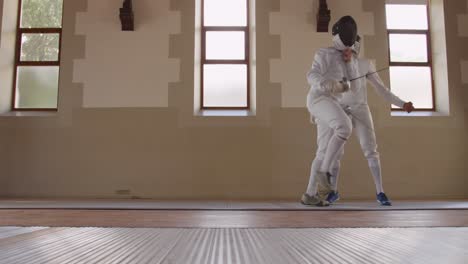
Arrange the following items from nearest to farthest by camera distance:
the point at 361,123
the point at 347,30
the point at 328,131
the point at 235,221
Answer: the point at 235,221 < the point at 347,30 < the point at 328,131 < the point at 361,123

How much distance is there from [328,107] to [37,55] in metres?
3.75

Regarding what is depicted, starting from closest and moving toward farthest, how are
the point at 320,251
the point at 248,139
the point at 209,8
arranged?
the point at 320,251
the point at 248,139
the point at 209,8

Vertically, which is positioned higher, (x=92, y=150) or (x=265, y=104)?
(x=265, y=104)

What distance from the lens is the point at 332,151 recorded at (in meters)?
2.82

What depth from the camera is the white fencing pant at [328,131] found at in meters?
2.80

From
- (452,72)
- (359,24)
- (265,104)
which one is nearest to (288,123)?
(265,104)

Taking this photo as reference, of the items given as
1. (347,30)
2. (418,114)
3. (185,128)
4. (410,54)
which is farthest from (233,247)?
(410,54)

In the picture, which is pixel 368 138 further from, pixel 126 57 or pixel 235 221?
pixel 126 57

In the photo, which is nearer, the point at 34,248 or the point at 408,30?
the point at 34,248

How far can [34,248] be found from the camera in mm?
843

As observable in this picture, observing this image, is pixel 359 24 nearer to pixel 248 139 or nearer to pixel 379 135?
pixel 379 135

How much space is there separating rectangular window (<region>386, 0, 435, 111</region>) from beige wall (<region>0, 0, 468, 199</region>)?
30 cm

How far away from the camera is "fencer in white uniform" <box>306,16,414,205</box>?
2.99m

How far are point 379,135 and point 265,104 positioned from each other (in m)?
1.34
